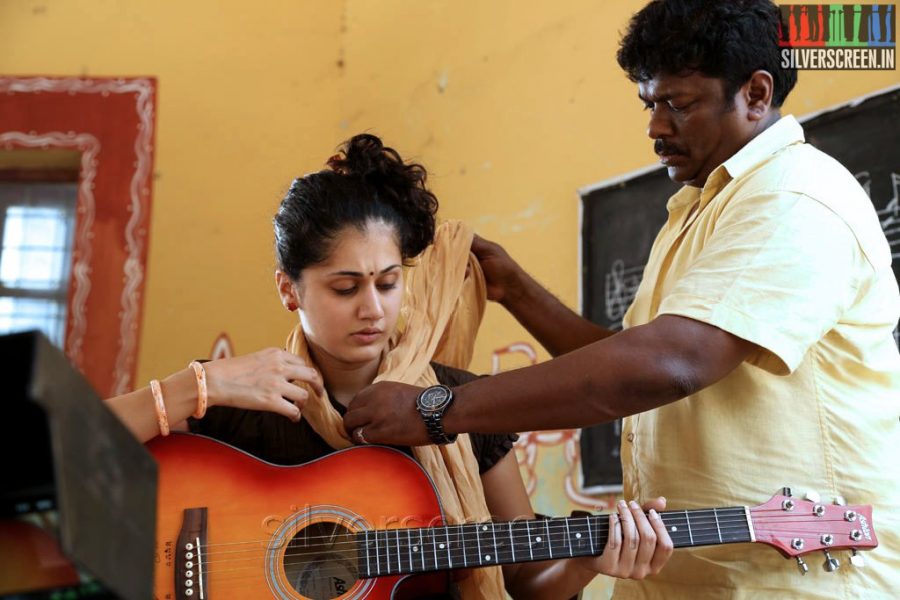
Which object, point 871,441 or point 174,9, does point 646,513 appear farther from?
point 174,9

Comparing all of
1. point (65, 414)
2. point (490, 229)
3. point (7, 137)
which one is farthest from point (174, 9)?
point (65, 414)

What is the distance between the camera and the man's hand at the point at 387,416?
68.3 inches

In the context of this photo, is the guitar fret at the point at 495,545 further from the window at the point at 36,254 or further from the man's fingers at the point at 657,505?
the window at the point at 36,254

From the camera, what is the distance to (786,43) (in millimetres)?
2117

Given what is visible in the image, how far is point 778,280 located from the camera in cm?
157

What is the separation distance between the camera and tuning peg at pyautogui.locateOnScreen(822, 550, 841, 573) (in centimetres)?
165

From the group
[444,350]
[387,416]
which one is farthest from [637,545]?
[444,350]

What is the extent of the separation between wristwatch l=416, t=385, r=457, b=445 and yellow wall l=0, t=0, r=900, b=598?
1.68 meters

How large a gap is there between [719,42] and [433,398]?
848 mm

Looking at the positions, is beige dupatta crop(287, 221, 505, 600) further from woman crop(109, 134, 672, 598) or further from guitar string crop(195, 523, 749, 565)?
guitar string crop(195, 523, 749, 565)

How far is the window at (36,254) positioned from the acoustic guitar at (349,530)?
7.89 feet

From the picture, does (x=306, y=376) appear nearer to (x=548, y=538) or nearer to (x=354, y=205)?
(x=354, y=205)

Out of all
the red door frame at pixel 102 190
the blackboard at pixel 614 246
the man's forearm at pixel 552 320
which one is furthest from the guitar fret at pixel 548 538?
the red door frame at pixel 102 190

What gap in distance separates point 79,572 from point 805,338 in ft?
3.94
